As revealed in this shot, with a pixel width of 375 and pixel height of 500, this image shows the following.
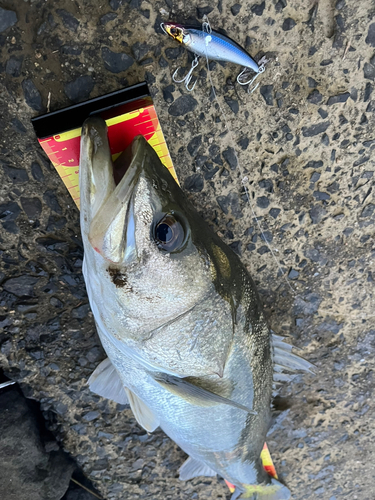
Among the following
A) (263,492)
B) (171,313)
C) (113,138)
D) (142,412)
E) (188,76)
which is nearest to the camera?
(171,313)

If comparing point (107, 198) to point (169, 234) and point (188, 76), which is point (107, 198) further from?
point (188, 76)

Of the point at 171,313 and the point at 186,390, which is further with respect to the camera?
the point at 186,390

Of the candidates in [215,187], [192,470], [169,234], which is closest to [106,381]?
[192,470]

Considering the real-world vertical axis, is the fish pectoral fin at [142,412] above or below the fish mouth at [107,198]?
below

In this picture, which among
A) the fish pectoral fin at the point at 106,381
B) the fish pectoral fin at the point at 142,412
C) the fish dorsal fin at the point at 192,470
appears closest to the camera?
the fish pectoral fin at the point at 142,412

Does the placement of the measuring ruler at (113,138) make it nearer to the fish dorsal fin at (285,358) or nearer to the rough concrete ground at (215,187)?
the rough concrete ground at (215,187)

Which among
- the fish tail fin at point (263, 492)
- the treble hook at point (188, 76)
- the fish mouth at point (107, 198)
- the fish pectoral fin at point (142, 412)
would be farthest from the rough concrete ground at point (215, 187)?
the fish mouth at point (107, 198)

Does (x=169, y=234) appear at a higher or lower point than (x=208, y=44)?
lower
